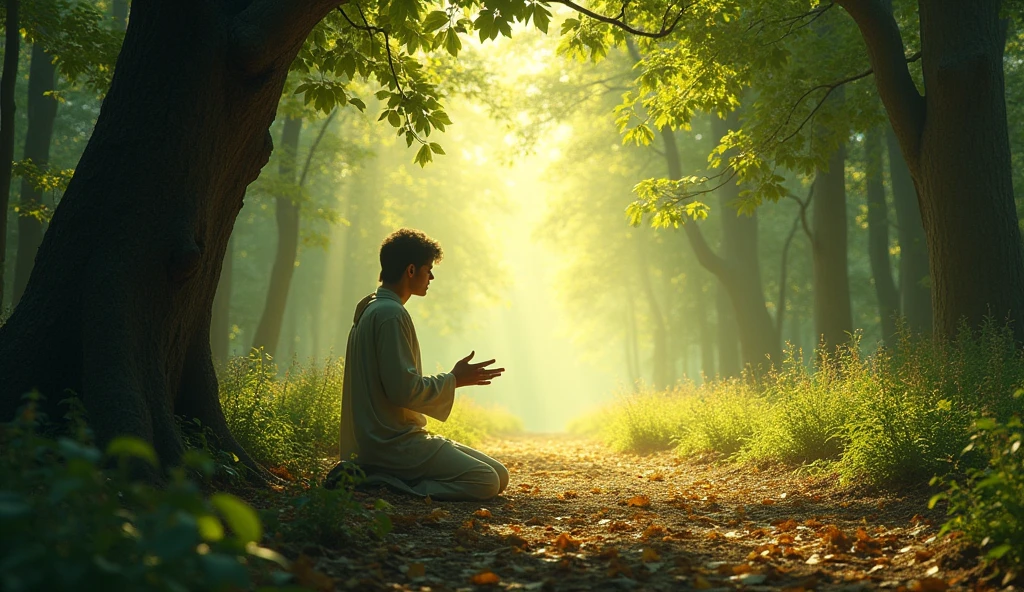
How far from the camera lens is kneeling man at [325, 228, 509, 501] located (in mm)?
5801

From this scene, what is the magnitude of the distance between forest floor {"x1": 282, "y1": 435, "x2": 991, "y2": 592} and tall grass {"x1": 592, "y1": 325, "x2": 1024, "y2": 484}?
330mm

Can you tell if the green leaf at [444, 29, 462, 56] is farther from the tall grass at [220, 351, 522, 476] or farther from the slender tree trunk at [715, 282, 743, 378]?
the slender tree trunk at [715, 282, 743, 378]

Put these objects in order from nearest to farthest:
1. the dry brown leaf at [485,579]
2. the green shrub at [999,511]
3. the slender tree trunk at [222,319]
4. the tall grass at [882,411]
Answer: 1. the green shrub at [999,511]
2. the dry brown leaf at [485,579]
3. the tall grass at [882,411]
4. the slender tree trunk at [222,319]

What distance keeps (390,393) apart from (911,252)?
1416 centimetres

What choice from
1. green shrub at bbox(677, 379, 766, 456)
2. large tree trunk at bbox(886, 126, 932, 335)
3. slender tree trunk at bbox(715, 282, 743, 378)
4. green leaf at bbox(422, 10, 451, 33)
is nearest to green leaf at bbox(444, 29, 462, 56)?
green leaf at bbox(422, 10, 451, 33)

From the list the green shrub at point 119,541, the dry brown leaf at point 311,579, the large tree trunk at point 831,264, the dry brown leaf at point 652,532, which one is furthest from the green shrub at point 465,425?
the green shrub at point 119,541

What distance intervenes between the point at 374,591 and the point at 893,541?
114 inches

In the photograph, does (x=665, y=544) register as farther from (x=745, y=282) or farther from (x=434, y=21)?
(x=745, y=282)

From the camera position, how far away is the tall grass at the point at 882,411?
221 inches

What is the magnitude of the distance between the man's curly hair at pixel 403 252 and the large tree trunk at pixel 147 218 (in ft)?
4.45

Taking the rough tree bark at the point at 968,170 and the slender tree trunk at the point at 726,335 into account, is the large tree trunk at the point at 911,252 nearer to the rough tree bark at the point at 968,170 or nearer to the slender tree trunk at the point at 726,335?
the slender tree trunk at the point at 726,335

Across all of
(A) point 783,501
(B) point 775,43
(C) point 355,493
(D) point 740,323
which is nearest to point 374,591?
(C) point 355,493

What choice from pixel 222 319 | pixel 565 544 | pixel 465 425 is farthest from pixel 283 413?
pixel 222 319

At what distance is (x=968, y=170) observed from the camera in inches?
283
